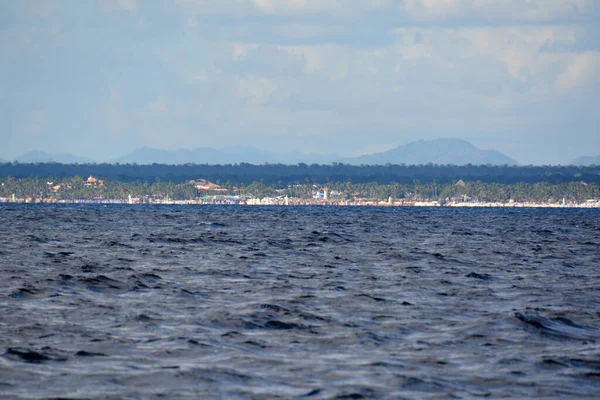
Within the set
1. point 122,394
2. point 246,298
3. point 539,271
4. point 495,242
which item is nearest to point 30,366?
point 122,394

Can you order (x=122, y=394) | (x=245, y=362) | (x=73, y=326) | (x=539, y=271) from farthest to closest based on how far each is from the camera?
(x=539, y=271), (x=73, y=326), (x=245, y=362), (x=122, y=394)

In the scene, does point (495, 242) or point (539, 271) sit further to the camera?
point (495, 242)

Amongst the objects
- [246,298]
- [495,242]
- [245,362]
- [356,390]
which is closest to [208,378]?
[245,362]

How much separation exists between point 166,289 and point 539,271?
1742 centimetres

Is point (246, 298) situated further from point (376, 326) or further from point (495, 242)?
point (495, 242)

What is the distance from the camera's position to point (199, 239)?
2466 inches

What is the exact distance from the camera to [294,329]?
22.5 m

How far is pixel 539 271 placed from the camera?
3972cm

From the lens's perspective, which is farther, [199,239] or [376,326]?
[199,239]

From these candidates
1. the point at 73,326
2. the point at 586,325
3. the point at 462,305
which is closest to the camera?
the point at 73,326

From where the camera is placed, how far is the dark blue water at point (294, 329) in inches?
666

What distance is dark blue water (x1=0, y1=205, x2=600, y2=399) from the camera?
55.5 feet

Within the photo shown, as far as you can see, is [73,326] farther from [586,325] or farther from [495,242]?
[495,242]

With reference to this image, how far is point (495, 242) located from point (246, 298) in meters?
40.2
